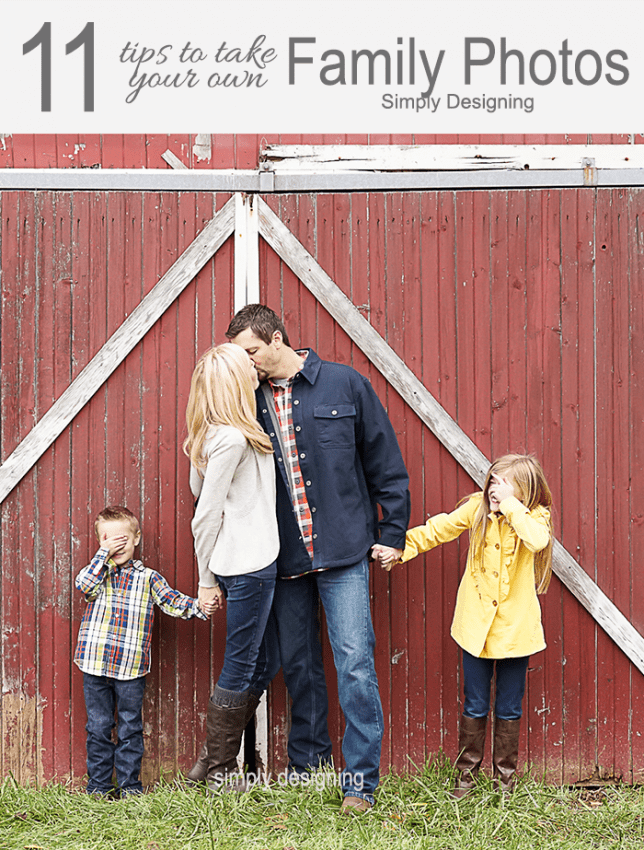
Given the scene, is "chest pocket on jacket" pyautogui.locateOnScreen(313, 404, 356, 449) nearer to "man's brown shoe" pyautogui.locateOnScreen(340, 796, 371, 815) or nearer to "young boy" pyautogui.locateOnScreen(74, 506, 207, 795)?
"young boy" pyautogui.locateOnScreen(74, 506, 207, 795)

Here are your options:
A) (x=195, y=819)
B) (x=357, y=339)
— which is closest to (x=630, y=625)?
(x=357, y=339)

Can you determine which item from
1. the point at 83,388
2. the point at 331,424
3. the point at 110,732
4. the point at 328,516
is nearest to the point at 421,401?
the point at 331,424

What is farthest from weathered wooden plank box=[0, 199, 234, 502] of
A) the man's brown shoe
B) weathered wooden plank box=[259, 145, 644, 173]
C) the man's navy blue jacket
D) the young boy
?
the man's brown shoe

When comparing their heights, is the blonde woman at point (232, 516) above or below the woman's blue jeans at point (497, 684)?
above

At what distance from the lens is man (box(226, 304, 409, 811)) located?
320 cm

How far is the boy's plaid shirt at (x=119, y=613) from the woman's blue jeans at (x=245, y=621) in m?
0.24

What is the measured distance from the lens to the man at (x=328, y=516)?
10.5ft

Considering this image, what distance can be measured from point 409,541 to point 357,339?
105 cm

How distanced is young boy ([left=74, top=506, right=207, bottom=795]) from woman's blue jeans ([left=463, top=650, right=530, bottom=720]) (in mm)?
1278

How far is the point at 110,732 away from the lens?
3477mm

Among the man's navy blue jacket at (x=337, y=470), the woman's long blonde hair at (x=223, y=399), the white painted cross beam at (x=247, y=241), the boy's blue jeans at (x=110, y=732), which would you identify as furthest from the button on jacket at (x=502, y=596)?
the white painted cross beam at (x=247, y=241)

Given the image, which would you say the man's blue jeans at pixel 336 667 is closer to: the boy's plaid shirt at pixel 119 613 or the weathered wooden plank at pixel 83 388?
the boy's plaid shirt at pixel 119 613

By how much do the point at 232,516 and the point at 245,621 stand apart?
463 millimetres

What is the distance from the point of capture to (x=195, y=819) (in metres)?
3.15
